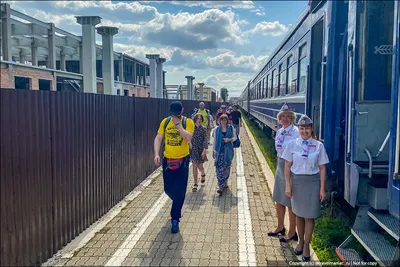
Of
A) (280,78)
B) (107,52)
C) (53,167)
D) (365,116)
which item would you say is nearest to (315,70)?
(365,116)

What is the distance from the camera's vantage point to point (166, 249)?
4.57 meters

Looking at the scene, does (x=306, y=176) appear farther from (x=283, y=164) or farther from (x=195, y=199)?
(x=195, y=199)

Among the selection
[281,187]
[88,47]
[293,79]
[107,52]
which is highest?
[107,52]

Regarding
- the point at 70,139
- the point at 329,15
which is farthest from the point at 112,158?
the point at 329,15

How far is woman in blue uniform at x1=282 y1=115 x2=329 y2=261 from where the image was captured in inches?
157

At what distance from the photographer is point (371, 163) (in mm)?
4043

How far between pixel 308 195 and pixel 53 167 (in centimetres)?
294

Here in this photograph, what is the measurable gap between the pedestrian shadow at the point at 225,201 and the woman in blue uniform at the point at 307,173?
2.26m

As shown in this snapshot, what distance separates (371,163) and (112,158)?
13.8ft

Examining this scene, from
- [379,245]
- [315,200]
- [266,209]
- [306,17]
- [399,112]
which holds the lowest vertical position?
[266,209]

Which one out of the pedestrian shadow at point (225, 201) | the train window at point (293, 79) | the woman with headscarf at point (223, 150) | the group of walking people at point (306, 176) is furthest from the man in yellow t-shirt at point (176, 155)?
the train window at point (293, 79)

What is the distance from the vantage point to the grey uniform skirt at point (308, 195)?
405 centimetres

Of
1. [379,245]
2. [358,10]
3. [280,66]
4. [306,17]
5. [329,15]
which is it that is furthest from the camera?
[280,66]

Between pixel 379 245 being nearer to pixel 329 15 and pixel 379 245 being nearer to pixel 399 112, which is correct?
pixel 399 112
